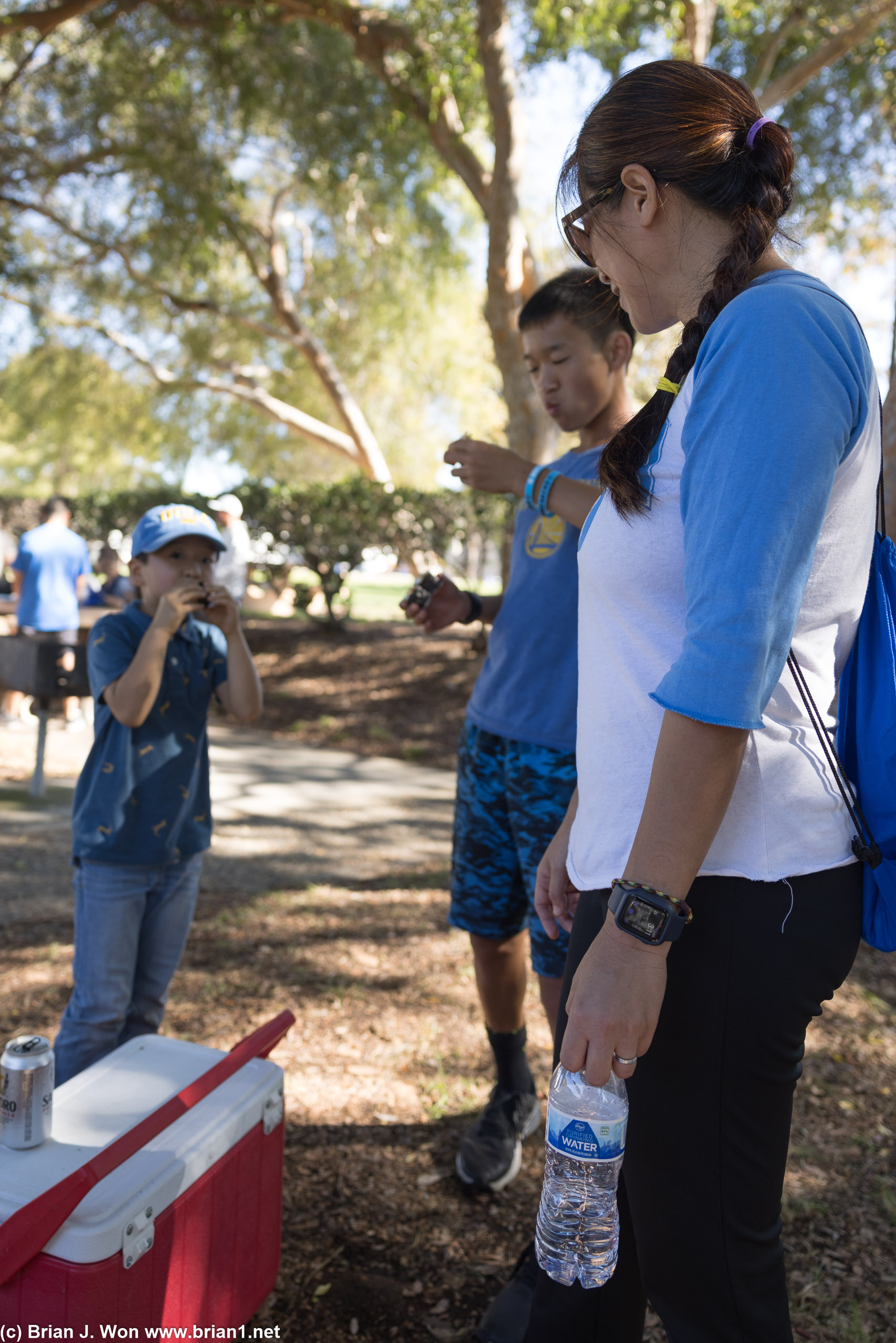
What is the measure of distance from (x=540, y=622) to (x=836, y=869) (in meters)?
1.34

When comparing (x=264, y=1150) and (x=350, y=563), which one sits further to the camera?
(x=350, y=563)

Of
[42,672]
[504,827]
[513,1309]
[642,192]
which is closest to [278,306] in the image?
[42,672]

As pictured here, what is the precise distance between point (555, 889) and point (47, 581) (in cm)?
748

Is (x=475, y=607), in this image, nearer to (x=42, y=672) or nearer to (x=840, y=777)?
(x=840, y=777)

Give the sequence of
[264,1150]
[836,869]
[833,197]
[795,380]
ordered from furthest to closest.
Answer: [833,197]
[264,1150]
[836,869]
[795,380]

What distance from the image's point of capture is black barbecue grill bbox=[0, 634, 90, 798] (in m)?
6.43

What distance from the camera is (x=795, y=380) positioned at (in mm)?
1091

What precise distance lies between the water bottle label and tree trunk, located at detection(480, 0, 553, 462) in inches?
269

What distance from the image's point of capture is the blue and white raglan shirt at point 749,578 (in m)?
1.08

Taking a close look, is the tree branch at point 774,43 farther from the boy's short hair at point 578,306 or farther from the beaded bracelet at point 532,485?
the beaded bracelet at point 532,485

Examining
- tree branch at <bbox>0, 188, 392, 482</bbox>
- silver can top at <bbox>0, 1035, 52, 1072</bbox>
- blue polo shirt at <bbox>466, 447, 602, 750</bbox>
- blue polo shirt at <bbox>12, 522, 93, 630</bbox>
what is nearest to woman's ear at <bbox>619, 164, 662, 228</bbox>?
blue polo shirt at <bbox>466, 447, 602, 750</bbox>

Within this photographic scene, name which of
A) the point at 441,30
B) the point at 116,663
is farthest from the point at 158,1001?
the point at 441,30

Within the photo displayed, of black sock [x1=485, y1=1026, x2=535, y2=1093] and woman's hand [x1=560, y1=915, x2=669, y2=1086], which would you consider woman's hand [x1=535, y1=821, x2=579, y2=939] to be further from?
black sock [x1=485, y1=1026, x2=535, y2=1093]

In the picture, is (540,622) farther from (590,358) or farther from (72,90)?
(72,90)
